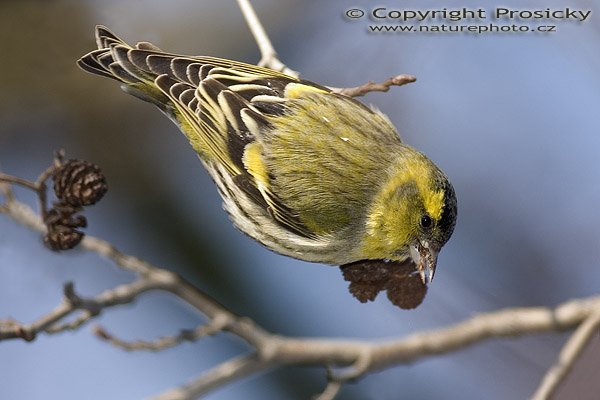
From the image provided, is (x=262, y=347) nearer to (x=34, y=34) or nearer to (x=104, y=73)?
(x=104, y=73)

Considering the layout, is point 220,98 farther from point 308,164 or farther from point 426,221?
point 426,221

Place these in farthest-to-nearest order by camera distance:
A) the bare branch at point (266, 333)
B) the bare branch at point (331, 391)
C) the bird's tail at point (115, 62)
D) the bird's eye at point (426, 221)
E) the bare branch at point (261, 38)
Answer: the bare branch at point (261, 38) → the bird's eye at point (426, 221) → the bird's tail at point (115, 62) → the bare branch at point (331, 391) → the bare branch at point (266, 333)

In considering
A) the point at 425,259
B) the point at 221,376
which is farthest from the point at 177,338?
the point at 425,259

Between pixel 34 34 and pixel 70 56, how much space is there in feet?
0.74

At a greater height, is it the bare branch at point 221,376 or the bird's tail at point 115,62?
the bird's tail at point 115,62

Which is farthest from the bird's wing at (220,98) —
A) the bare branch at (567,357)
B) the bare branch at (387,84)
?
the bare branch at (567,357)

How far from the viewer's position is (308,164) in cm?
300

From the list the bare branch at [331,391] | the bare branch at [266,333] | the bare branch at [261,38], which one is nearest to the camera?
the bare branch at [266,333]

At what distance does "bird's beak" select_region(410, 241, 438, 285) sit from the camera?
2879 mm

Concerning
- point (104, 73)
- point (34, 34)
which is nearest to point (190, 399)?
point (104, 73)

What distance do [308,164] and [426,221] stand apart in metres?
0.43

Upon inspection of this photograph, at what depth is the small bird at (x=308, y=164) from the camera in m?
2.91

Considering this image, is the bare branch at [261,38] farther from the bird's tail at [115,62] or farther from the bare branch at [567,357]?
the bare branch at [567,357]

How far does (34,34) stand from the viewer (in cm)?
443
